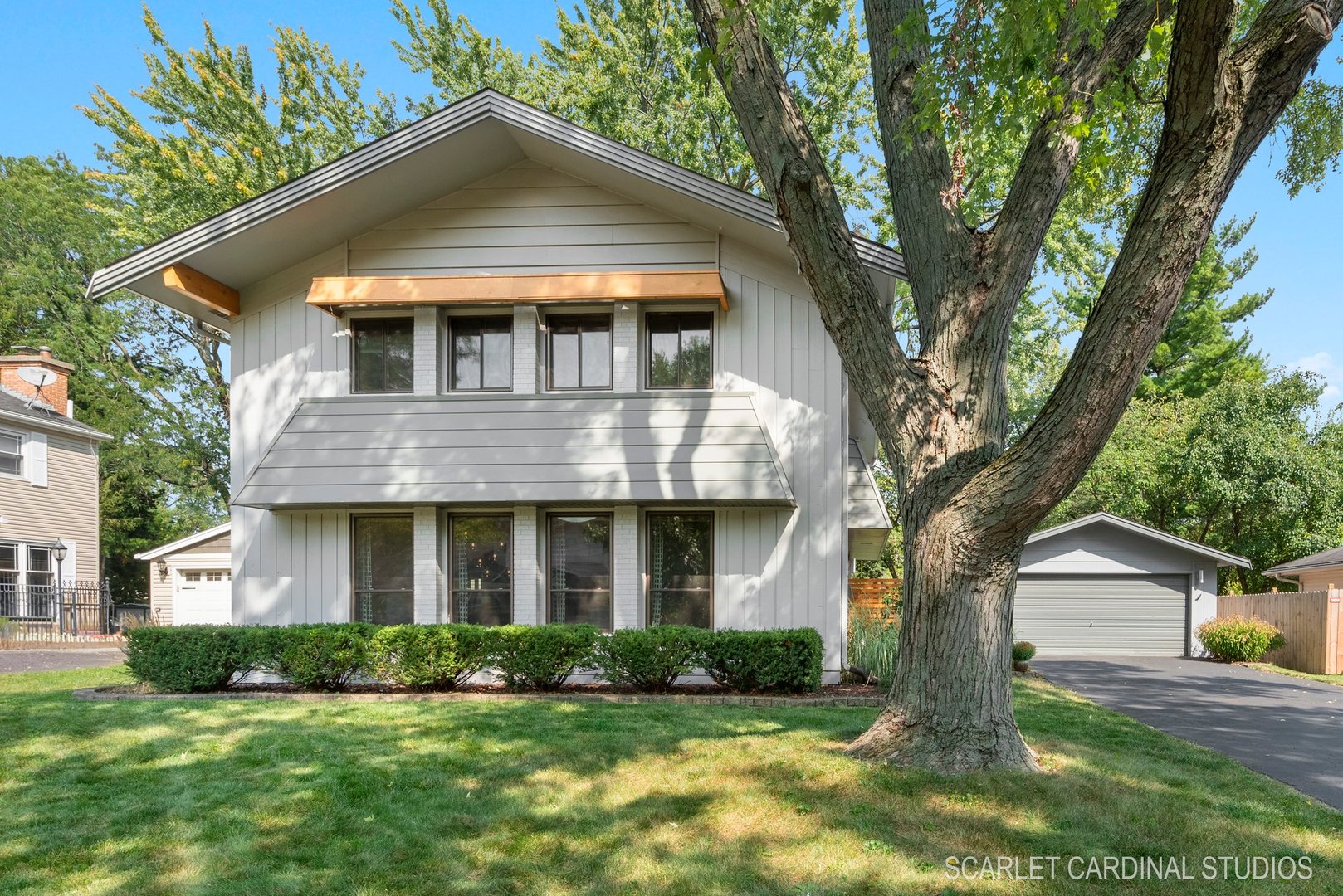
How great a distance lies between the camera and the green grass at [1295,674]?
16453 millimetres

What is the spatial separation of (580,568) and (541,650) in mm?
1699

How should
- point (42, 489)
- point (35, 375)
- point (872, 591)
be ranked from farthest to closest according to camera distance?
point (35, 375) < point (42, 489) < point (872, 591)

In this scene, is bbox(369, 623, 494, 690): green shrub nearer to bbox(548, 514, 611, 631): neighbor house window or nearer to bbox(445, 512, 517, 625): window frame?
bbox(445, 512, 517, 625): window frame

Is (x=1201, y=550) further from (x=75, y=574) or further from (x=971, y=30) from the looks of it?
(x=75, y=574)

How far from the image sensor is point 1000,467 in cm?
595

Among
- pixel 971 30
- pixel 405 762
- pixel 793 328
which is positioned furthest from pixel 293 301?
pixel 971 30

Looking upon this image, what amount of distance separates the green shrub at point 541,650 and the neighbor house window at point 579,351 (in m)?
3.37

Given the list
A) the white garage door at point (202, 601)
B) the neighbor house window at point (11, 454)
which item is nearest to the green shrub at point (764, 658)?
the white garage door at point (202, 601)

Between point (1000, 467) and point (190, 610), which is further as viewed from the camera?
point (190, 610)

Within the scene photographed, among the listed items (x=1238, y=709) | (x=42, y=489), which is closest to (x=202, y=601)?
(x=42, y=489)

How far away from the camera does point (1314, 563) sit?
73.2 ft

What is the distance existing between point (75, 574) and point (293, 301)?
19.0 meters

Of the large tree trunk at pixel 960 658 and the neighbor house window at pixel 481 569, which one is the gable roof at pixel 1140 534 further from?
the large tree trunk at pixel 960 658

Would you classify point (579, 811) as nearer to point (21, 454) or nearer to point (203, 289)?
point (203, 289)
